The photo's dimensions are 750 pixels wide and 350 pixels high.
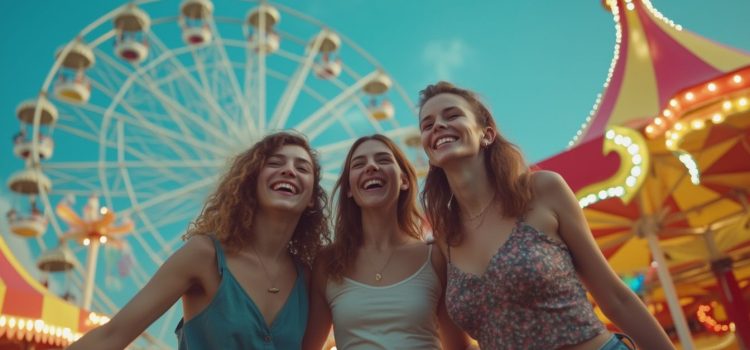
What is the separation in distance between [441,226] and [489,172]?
25 cm

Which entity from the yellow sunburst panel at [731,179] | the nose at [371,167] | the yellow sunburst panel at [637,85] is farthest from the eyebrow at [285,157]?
the yellow sunburst panel at [731,179]

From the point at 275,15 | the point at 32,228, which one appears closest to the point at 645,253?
the point at 275,15

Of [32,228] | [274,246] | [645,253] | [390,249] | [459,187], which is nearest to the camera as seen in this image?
[459,187]

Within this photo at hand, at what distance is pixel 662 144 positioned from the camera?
7266 millimetres

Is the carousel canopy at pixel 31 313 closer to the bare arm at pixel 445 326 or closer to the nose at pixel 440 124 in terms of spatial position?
the bare arm at pixel 445 326

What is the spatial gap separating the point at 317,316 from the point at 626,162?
5.50 metres

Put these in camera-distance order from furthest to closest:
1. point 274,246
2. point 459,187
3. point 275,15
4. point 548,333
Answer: point 275,15, point 274,246, point 459,187, point 548,333

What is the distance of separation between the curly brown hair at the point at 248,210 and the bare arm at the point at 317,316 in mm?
122

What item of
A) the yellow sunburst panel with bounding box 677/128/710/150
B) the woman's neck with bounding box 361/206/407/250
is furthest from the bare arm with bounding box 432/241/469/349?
the yellow sunburst panel with bounding box 677/128/710/150

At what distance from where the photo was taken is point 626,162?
6.82 m

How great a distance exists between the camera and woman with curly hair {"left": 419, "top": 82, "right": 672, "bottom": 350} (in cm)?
172

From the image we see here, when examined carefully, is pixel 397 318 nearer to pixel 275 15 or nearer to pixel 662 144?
pixel 662 144

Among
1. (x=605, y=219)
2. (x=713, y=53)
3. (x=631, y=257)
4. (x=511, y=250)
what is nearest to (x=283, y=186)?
(x=511, y=250)

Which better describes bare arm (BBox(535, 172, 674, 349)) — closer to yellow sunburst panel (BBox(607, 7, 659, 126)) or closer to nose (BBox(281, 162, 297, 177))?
nose (BBox(281, 162, 297, 177))
